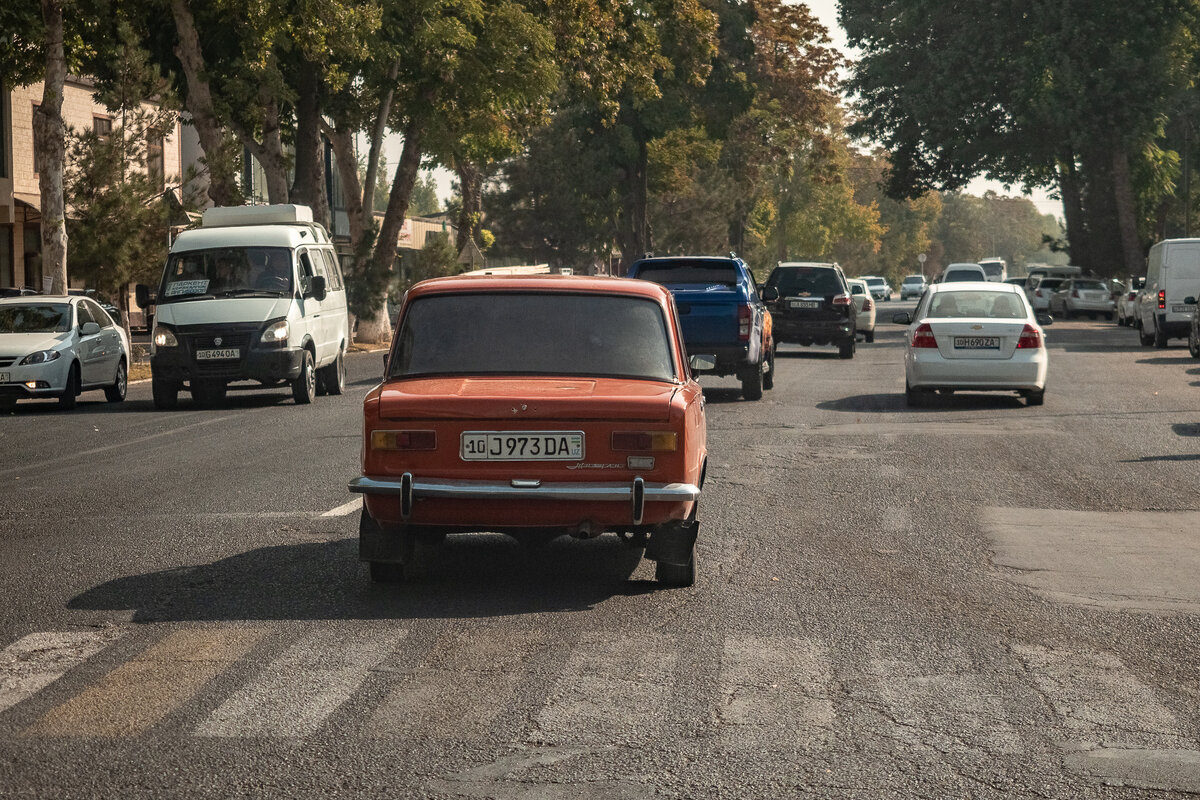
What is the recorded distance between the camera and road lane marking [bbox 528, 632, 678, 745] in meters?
5.55

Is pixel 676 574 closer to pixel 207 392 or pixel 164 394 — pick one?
pixel 164 394

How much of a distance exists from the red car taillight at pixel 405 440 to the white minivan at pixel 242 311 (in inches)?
538

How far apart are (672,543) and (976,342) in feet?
41.7

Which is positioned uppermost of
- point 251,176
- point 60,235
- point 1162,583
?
point 251,176

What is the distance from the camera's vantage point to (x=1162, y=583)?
8.54m

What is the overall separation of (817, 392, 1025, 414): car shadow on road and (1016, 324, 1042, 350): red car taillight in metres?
0.79

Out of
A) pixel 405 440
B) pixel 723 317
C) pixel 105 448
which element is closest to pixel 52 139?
pixel 723 317

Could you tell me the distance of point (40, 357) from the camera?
2134 centimetres

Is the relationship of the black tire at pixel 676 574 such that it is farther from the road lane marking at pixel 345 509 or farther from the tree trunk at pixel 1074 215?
the tree trunk at pixel 1074 215

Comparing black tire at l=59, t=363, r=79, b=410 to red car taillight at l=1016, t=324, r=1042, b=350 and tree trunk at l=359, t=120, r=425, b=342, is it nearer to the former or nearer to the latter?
red car taillight at l=1016, t=324, r=1042, b=350

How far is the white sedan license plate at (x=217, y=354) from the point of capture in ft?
69.6

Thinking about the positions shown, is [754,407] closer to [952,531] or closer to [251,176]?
[952,531]

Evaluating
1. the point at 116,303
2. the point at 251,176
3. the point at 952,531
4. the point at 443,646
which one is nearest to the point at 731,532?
the point at 952,531

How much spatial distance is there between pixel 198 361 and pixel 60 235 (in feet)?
25.3
